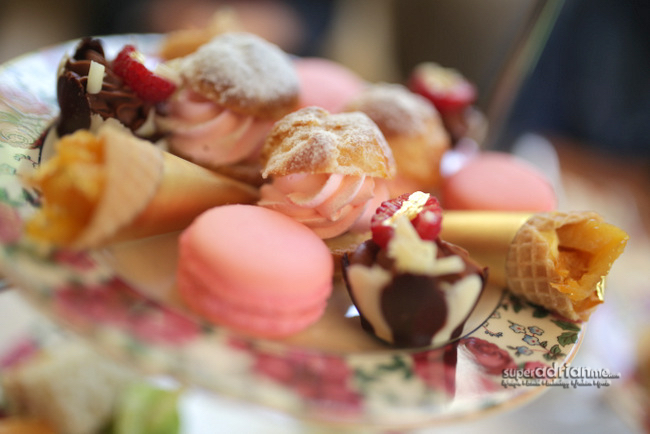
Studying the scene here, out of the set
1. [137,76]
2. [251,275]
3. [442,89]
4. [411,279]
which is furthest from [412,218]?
[442,89]

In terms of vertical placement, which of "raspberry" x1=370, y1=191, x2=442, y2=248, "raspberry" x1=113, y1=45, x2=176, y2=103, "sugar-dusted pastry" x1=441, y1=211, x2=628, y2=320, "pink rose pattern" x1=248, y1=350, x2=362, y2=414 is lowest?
"pink rose pattern" x1=248, y1=350, x2=362, y2=414

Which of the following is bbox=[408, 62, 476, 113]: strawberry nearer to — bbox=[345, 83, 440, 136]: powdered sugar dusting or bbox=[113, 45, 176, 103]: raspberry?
bbox=[345, 83, 440, 136]: powdered sugar dusting

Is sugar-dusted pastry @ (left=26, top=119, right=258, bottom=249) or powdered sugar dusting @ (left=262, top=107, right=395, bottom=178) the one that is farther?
powdered sugar dusting @ (left=262, top=107, right=395, bottom=178)

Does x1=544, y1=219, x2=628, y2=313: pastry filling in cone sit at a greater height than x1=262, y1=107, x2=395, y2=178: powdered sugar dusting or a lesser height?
lesser

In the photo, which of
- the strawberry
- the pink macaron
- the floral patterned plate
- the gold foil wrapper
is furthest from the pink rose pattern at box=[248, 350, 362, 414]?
the strawberry

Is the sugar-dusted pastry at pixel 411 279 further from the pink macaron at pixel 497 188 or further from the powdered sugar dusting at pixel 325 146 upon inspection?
the pink macaron at pixel 497 188

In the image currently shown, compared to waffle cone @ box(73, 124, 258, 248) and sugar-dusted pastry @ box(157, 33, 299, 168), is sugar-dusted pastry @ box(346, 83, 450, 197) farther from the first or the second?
waffle cone @ box(73, 124, 258, 248)

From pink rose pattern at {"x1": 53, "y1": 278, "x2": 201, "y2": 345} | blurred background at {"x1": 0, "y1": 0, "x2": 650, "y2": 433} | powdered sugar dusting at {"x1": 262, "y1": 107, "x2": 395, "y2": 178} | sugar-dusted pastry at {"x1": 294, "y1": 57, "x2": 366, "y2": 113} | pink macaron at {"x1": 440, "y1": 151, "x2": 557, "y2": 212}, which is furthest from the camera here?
blurred background at {"x1": 0, "y1": 0, "x2": 650, "y2": 433}

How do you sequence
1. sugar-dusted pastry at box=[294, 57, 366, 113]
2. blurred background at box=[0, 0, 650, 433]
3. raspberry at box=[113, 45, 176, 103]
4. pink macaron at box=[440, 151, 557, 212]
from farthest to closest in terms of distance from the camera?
blurred background at box=[0, 0, 650, 433] → sugar-dusted pastry at box=[294, 57, 366, 113] → pink macaron at box=[440, 151, 557, 212] → raspberry at box=[113, 45, 176, 103]

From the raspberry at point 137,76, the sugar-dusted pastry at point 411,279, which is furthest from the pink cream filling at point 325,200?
the raspberry at point 137,76
